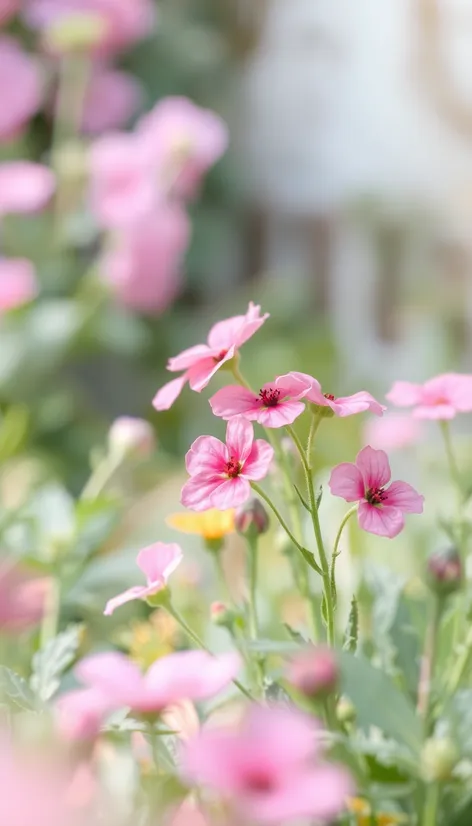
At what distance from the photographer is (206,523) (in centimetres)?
29

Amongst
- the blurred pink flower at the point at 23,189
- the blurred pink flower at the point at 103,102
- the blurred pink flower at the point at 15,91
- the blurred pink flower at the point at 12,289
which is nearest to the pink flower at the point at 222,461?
the blurred pink flower at the point at 12,289

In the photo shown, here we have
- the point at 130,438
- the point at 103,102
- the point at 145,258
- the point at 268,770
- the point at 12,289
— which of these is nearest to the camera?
the point at 268,770

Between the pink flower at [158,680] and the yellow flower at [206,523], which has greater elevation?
the pink flower at [158,680]

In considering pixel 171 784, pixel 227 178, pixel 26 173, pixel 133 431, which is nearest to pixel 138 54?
pixel 227 178

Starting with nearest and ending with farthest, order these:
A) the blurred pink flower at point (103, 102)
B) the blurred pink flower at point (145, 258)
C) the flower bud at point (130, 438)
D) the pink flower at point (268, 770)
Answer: the pink flower at point (268, 770), the flower bud at point (130, 438), the blurred pink flower at point (145, 258), the blurred pink flower at point (103, 102)

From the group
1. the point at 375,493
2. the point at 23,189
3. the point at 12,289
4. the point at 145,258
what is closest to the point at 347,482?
the point at 375,493

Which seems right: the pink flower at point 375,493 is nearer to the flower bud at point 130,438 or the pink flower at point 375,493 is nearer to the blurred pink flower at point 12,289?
the flower bud at point 130,438

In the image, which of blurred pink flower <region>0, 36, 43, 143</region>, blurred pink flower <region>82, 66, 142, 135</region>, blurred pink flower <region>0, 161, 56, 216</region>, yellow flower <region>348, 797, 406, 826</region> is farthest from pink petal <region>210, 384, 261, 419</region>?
blurred pink flower <region>82, 66, 142, 135</region>

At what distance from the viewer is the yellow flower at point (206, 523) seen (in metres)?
0.29

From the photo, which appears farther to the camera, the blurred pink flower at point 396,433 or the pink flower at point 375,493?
the blurred pink flower at point 396,433

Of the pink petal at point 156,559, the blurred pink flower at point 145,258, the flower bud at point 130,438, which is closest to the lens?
the pink petal at point 156,559

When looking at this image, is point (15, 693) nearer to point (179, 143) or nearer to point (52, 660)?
point (52, 660)

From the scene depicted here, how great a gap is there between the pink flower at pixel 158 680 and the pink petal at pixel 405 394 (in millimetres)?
111

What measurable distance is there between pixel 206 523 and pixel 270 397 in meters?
0.09
